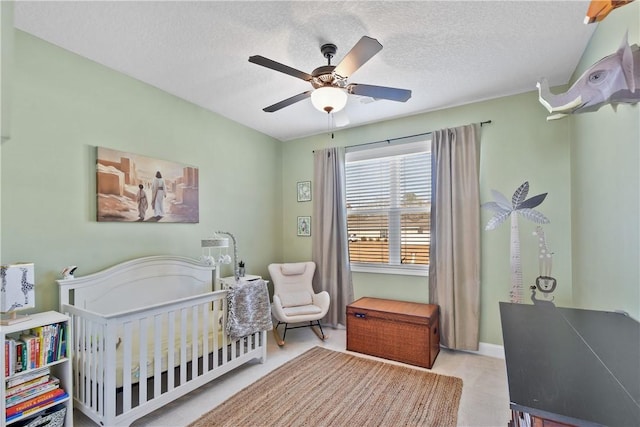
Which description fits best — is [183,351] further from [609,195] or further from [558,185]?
[558,185]

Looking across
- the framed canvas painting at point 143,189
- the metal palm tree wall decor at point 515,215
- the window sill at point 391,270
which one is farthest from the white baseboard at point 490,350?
the framed canvas painting at point 143,189

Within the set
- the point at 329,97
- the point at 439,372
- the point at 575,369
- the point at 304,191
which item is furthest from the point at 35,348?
the point at 304,191

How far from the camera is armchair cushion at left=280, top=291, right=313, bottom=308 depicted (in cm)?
370

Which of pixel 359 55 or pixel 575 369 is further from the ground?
pixel 359 55

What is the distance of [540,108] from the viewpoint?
288 cm

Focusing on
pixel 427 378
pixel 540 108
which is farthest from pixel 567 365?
pixel 540 108

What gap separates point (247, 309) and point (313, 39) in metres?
2.29

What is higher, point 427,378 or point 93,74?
point 93,74

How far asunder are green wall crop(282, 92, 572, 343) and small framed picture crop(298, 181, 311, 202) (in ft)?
4.79

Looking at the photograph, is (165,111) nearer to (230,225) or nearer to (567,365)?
(230,225)

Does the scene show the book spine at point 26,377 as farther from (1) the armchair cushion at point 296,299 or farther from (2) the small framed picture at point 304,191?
(2) the small framed picture at point 304,191

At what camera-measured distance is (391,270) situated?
143 inches

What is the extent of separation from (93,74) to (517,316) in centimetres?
348

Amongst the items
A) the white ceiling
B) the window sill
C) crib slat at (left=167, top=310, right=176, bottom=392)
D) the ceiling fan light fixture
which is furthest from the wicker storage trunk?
the ceiling fan light fixture
